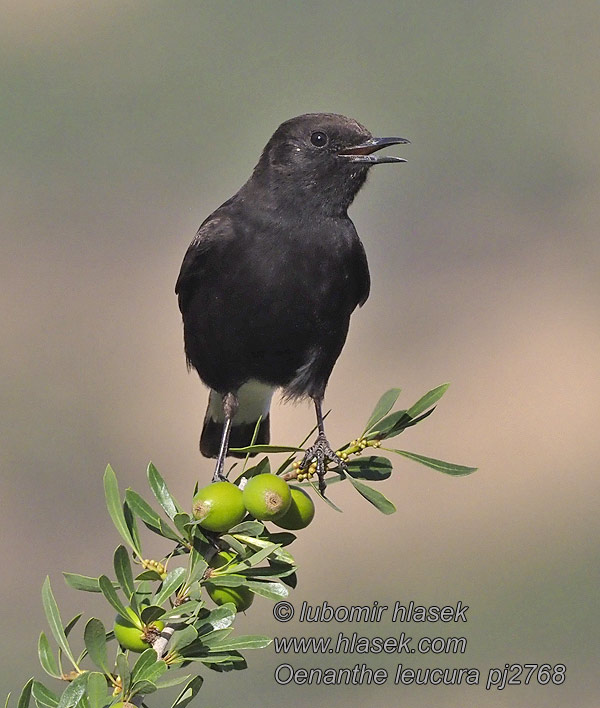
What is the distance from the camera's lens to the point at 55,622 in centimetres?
247

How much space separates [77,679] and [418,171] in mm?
21330

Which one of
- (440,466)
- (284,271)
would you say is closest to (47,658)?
(440,466)

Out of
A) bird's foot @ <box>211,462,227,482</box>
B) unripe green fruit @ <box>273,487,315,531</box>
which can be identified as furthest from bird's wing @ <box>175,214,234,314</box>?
unripe green fruit @ <box>273,487,315,531</box>

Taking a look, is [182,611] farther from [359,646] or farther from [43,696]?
[359,646]

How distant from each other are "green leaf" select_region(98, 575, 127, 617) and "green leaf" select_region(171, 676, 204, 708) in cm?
22

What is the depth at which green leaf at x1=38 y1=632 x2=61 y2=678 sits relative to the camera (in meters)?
2.40

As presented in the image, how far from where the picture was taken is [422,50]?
24.1 metres

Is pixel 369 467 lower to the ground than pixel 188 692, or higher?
higher

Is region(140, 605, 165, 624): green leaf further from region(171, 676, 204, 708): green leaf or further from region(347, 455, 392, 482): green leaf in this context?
region(347, 455, 392, 482): green leaf

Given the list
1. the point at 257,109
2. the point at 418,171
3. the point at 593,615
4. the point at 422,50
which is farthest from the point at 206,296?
the point at 422,50

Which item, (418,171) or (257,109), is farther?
(418,171)

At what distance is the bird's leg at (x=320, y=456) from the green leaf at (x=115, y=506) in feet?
1.84

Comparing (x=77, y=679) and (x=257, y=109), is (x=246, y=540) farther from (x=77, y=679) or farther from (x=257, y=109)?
(x=257, y=109)

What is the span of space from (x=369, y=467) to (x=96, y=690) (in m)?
1.32
